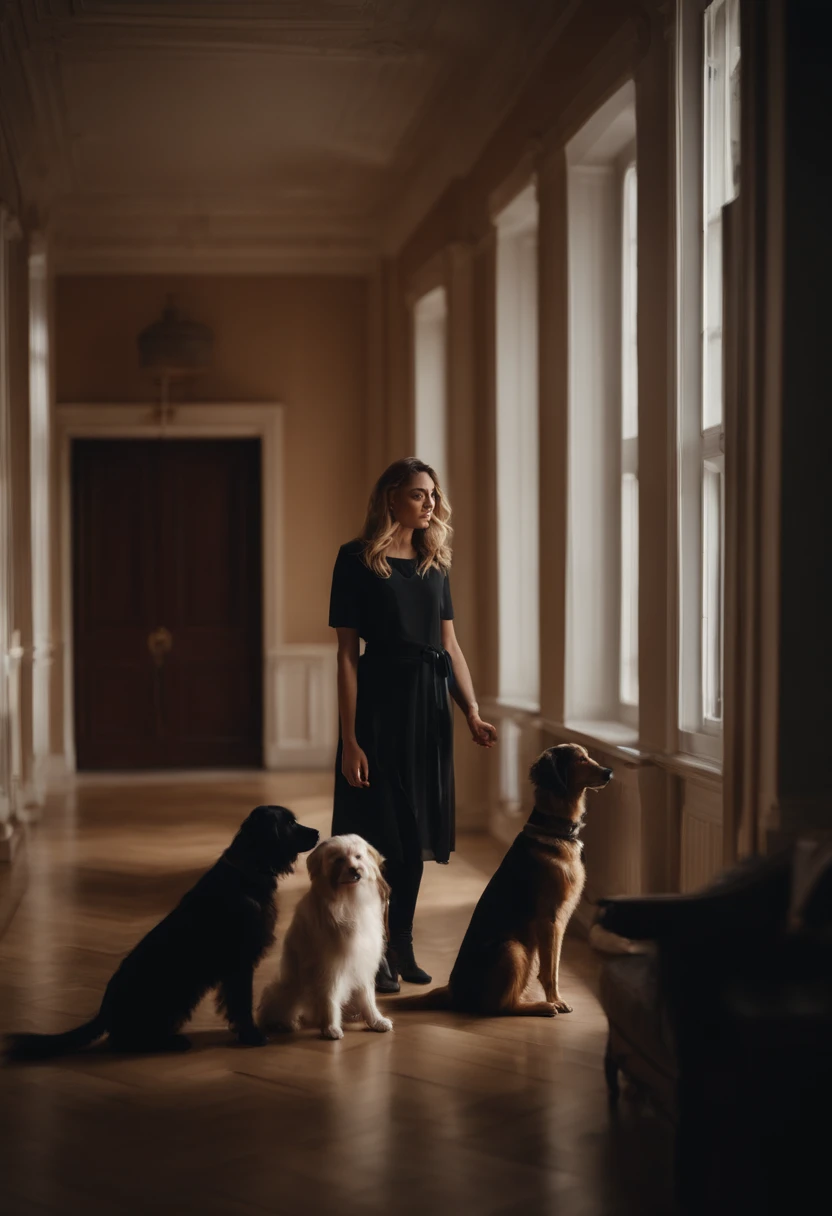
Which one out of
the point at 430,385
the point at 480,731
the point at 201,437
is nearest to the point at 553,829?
the point at 480,731

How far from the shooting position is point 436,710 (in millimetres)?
3994

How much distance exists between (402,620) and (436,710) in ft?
0.99

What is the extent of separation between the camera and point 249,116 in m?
6.99

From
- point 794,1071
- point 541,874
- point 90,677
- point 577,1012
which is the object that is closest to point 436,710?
point 541,874

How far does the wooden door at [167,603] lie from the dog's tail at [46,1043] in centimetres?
617

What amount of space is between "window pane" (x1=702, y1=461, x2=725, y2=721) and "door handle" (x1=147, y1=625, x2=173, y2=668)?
5.96 meters

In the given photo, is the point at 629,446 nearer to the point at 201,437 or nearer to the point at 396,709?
the point at 396,709

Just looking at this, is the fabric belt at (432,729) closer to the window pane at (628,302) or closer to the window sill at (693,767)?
the window sill at (693,767)

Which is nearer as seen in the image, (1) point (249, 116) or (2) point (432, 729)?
(2) point (432, 729)

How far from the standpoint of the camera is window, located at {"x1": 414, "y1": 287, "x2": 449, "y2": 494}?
8211mm

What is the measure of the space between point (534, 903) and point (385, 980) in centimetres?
66

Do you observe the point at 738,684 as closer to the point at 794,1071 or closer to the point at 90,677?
the point at 794,1071

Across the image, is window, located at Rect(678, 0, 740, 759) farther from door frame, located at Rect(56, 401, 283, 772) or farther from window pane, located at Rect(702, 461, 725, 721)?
door frame, located at Rect(56, 401, 283, 772)

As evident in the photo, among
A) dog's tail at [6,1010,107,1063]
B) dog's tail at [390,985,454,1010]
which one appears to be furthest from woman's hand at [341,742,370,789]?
dog's tail at [6,1010,107,1063]
